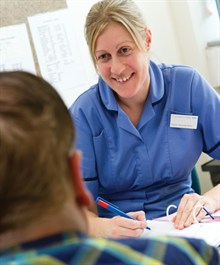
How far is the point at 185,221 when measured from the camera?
1.18m

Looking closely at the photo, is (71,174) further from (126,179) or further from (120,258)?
(126,179)

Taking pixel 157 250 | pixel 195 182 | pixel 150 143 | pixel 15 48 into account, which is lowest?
pixel 195 182

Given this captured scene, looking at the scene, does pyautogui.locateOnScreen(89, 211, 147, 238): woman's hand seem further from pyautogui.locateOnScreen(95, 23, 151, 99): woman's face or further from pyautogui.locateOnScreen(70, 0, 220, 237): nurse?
pyautogui.locateOnScreen(95, 23, 151, 99): woman's face

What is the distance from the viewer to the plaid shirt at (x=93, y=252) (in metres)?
0.43

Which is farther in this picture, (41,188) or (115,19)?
(115,19)

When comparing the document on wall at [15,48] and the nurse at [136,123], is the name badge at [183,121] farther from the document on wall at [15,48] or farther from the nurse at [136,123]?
the document on wall at [15,48]

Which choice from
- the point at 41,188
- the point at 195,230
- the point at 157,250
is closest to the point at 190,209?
the point at 195,230

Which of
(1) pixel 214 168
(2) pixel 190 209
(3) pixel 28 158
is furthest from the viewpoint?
(1) pixel 214 168

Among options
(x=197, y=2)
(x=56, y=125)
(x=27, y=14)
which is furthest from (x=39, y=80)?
(x=197, y=2)

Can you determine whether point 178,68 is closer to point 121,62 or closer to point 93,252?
point 121,62

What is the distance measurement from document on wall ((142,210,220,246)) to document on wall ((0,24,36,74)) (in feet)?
3.38

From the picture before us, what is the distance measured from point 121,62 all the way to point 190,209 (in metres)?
0.54

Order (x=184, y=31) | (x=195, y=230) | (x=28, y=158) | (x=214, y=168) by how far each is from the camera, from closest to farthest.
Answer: (x=28, y=158)
(x=195, y=230)
(x=214, y=168)
(x=184, y=31)

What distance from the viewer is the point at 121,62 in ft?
4.75
